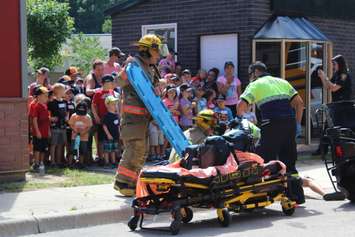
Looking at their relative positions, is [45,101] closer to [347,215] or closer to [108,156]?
[108,156]

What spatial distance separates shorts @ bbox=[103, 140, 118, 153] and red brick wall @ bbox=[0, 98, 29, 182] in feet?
5.99

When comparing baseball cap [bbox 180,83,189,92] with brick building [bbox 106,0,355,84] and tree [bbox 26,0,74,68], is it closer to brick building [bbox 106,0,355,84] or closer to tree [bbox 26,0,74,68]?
brick building [bbox 106,0,355,84]

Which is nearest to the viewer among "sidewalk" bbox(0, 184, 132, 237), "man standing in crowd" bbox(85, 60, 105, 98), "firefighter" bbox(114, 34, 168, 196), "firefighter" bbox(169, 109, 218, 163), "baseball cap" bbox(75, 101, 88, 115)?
"sidewalk" bbox(0, 184, 132, 237)

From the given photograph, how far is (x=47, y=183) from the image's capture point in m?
9.77

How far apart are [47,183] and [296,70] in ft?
24.1

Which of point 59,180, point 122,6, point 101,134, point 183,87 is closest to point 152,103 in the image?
point 59,180

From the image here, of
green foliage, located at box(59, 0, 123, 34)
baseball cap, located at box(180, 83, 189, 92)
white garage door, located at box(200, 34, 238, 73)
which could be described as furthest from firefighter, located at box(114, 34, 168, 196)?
green foliage, located at box(59, 0, 123, 34)

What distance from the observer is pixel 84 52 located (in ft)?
145

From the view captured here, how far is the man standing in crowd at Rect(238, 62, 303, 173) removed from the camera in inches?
336

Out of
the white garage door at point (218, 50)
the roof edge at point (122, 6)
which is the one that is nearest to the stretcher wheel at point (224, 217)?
the white garage door at point (218, 50)

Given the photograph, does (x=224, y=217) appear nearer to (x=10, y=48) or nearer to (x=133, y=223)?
(x=133, y=223)

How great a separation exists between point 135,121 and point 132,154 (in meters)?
0.44

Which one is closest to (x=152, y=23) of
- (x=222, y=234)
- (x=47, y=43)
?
(x=222, y=234)

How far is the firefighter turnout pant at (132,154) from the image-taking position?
336 inches
